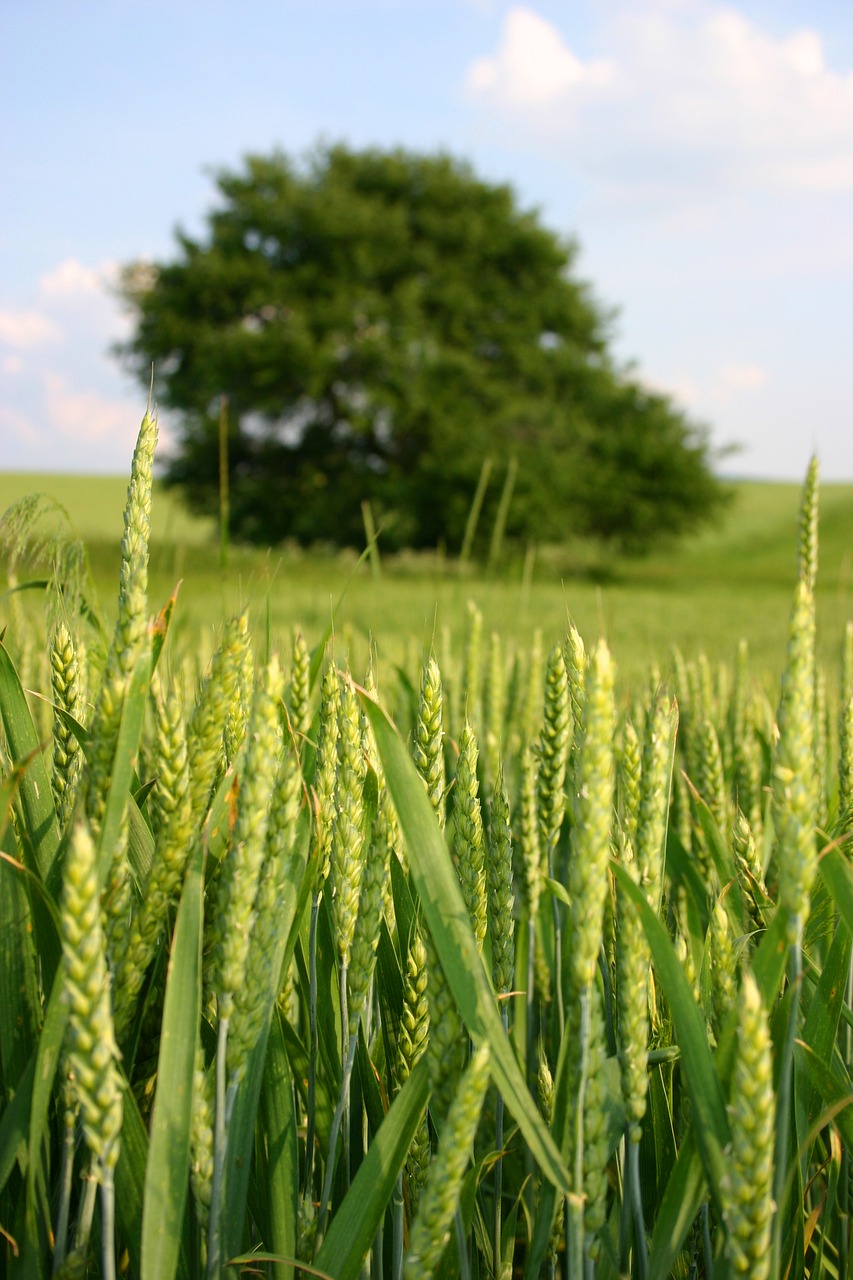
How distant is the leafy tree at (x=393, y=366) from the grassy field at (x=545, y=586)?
159cm

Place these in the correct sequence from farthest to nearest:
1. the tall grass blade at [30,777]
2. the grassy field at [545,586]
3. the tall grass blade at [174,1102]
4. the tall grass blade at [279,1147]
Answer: the grassy field at [545,586] < the tall grass blade at [30,777] < the tall grass blade at [279,1147] < the tall grass blade at [174,1102]

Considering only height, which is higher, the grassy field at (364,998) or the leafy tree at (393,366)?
the leafy tree at (393,366)

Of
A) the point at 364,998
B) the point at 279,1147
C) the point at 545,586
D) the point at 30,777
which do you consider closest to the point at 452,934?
the point at 364,998

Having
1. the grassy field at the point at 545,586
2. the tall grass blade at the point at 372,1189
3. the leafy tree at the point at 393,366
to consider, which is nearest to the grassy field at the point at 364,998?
the tall grass blade at the point at 372,1189

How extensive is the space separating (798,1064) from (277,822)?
2.04 feet

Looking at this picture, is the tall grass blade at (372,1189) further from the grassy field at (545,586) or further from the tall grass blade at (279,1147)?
the grassy field at (545,586)

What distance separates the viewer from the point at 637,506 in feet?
84.0

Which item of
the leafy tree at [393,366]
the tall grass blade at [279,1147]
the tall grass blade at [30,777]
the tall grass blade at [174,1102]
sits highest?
the leafy tree at [393,366]

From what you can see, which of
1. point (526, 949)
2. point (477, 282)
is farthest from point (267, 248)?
point (526, 949)

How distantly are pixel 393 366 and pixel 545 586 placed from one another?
10.6m

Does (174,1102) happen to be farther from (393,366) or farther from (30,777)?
(393,366)

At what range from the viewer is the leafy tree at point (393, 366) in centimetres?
2241

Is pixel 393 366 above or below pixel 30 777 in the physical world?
above

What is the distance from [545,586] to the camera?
1328 centimetres
